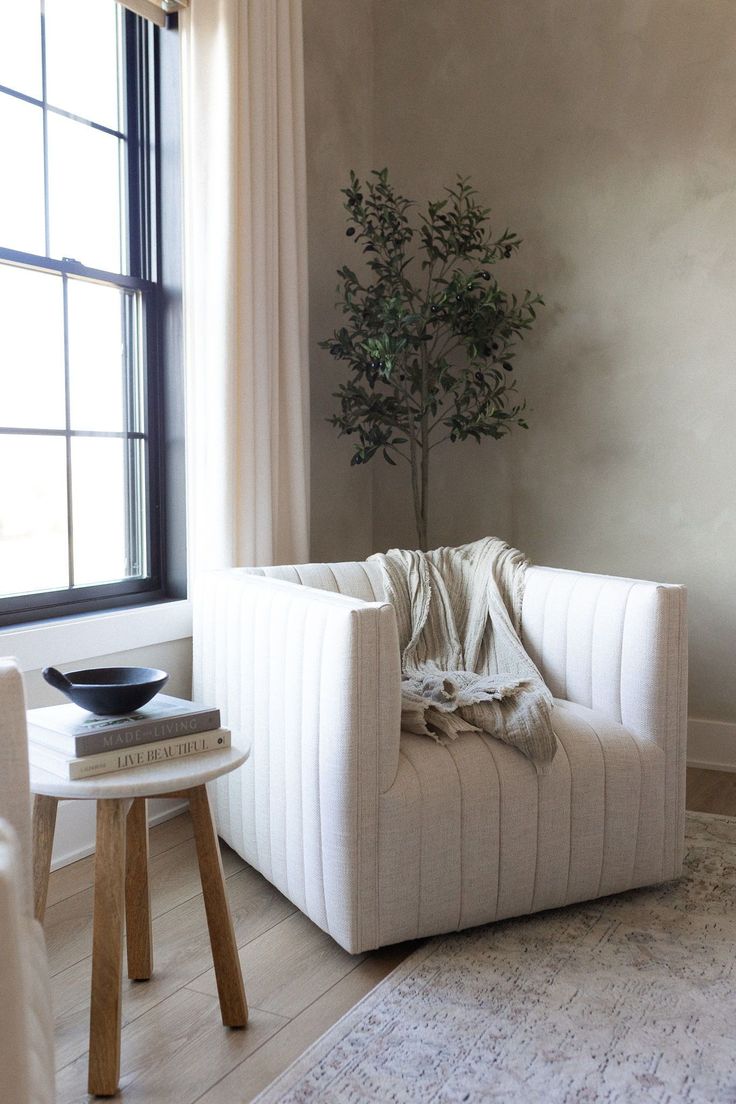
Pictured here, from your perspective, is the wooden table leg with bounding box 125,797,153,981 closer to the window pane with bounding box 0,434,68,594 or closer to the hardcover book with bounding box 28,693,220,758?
the hardcover book with bounding box 28,693,220,758

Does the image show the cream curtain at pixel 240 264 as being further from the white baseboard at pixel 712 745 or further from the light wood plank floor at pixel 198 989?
the white baseboard at pixel 712 745

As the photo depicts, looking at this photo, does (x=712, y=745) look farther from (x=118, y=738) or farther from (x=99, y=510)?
(x=118, y=738)

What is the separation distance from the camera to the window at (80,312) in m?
2.55

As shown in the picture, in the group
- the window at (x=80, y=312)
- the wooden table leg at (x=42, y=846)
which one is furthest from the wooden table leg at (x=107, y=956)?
the window at (x=80, y=312)

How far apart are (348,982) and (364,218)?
237 centimetres

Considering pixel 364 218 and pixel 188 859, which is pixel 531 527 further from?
pixel 188 859

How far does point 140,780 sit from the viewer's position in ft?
5.23

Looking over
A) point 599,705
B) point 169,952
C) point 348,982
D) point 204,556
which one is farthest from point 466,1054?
point 204,556

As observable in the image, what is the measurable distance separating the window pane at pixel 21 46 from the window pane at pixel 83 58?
0.03 m

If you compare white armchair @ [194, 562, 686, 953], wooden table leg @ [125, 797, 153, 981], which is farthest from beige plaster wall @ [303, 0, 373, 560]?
wooden table leg @ [125, 797, 153, 981]

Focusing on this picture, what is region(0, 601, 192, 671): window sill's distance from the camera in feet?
7.82

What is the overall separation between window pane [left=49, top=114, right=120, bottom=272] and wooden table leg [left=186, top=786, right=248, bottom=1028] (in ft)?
5.20

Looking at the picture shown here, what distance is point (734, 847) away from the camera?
2.64 metres

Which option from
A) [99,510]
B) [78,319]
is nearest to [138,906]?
[99,510]
